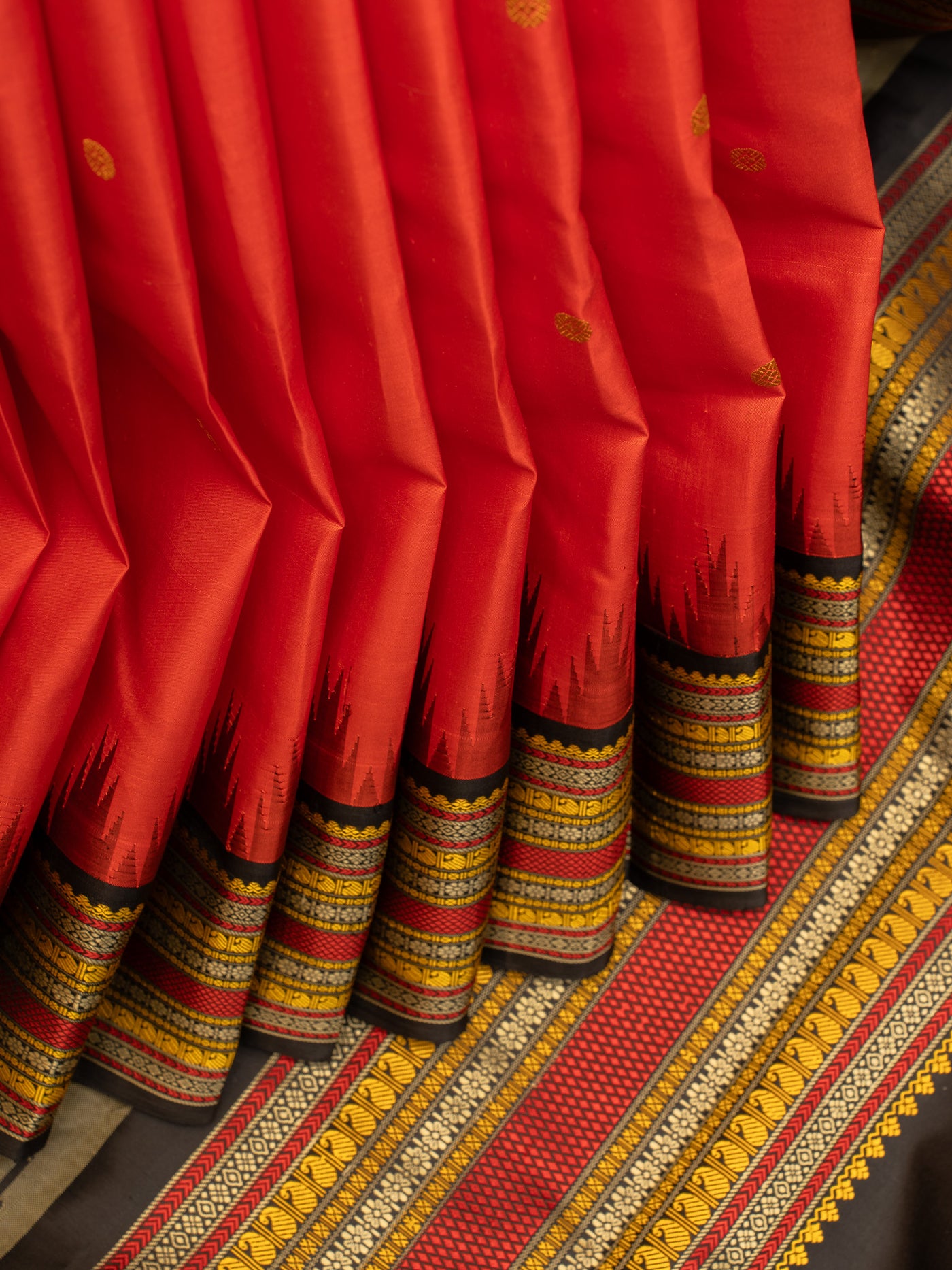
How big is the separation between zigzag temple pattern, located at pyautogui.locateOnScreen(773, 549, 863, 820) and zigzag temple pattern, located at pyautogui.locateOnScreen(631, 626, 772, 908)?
0.04 meters

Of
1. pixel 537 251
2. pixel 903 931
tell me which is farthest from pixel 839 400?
pixel 903 931

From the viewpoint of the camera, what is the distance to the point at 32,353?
419 millimetres

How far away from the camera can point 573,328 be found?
471 mm

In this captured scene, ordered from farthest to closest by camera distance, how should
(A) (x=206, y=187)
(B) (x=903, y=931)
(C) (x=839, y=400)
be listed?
(B) (x=903, y=931) → (C) (x=839, y=400) → (A) (x=206, y=187)

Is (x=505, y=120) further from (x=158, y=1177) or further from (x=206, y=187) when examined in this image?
(x=158, y=1177)

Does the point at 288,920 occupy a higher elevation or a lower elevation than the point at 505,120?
lower

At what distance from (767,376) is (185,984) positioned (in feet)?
1.30

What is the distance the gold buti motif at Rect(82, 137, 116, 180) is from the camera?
0.40 m

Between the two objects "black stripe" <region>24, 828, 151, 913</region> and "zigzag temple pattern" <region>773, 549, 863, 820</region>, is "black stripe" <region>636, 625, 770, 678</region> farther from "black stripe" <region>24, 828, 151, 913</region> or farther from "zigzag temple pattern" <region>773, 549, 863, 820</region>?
"black stripe" <region>24, 828, 151, 913</region>

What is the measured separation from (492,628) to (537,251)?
0.16m

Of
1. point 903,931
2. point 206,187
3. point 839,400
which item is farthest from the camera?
point 903,931

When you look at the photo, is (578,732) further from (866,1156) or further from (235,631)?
(866,1156)

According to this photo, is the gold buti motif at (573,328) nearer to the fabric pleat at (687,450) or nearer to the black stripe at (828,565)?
the fabric pleat at (687,450)

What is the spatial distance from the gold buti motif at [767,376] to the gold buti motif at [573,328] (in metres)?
0.09
